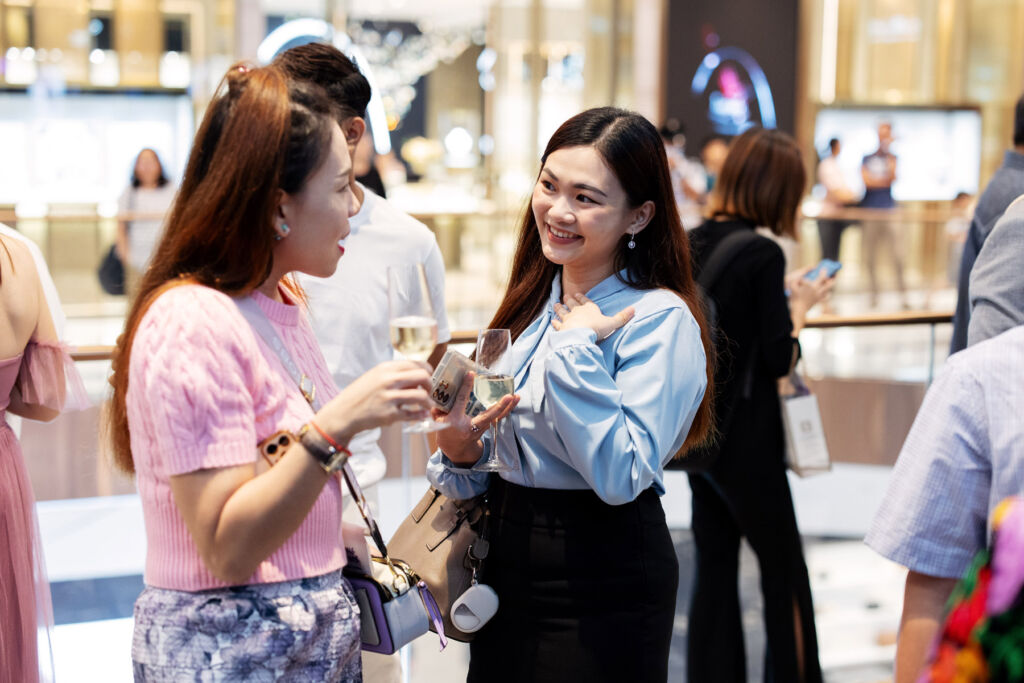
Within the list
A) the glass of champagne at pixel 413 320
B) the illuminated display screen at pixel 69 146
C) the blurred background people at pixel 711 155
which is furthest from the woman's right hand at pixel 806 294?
the illuminated display screen at pixel 69 146

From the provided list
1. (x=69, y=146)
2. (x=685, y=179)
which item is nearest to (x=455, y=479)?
(x=685, y=179)

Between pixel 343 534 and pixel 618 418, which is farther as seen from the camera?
pixel 618 418

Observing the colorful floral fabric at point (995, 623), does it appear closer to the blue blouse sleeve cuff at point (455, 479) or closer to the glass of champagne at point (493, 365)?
the glass of champagne at point (493, 365)

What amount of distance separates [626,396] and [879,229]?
998 centimetres

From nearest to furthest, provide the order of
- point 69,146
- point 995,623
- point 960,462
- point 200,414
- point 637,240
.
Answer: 1. point 995,623
2. point 960,462
3. point 200,414
4. point 637,240
5. point 69,146

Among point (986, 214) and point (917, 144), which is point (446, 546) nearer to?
point (986, 214)

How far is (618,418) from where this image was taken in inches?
74.2

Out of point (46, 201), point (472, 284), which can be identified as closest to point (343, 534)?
point (472, 284)

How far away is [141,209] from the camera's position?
904 centimetres

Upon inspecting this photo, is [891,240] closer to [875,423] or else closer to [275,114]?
[875,423]

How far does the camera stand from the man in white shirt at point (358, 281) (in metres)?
2.63

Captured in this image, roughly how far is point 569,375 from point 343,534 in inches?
18.5

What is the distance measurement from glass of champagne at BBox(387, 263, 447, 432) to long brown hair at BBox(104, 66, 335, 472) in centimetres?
20

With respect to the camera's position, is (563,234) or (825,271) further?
(825,271)
